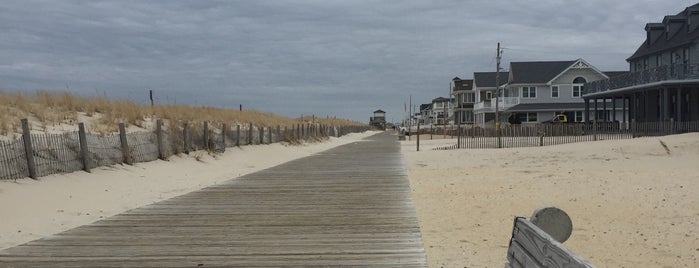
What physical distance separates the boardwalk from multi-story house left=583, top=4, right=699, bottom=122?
91.1ft

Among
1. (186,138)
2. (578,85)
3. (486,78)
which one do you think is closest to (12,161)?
(186,138)

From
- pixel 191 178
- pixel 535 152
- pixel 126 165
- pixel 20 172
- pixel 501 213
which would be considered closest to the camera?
pixel 501 213

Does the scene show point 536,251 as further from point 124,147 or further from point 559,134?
point 559,134

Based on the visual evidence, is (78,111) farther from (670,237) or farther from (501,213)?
(670,237)

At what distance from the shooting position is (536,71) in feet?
219

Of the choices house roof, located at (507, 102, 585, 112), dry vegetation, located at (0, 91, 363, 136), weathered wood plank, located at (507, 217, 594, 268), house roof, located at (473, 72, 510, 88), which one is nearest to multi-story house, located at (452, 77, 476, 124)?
house roof, located at (473, 72, 510, 88)

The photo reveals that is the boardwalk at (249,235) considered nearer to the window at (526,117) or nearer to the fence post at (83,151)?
the fence post at (83,151)

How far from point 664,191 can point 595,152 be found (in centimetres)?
1414

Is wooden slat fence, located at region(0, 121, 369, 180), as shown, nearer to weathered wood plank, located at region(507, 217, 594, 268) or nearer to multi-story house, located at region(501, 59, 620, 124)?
weathered wood plank, located at region(507, 217, 594, 268)

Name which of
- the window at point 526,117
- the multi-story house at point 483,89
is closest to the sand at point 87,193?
the window at point 526,117

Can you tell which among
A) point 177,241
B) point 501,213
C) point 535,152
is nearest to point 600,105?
point 535,152

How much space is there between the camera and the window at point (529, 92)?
65.6m

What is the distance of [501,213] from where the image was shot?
10977mm

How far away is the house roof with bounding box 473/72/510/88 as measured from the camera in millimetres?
81938
